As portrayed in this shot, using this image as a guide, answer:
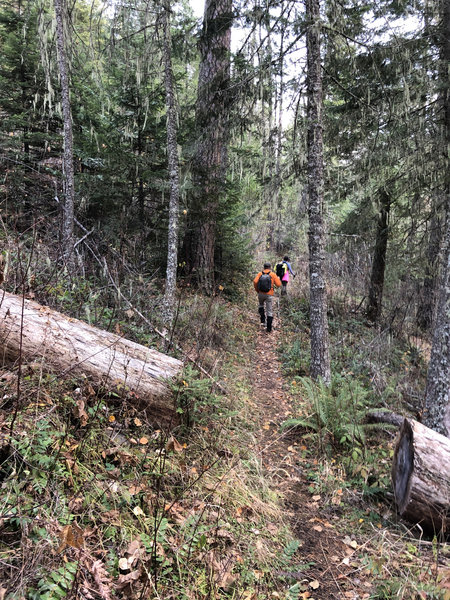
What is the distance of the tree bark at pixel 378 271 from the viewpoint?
10695 millimetres

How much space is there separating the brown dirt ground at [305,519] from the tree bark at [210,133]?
5.26 meters

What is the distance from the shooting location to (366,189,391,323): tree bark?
35.1ft

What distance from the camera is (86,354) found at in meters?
3.84

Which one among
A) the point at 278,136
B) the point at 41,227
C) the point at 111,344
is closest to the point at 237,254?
→ the point at 278,136

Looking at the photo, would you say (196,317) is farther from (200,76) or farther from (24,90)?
(24,90)

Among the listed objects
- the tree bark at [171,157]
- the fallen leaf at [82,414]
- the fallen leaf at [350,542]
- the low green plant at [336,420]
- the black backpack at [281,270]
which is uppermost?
the tree bark at [171,157]

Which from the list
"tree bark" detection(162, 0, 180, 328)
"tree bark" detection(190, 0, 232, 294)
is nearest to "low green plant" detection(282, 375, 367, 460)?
"tree bark" detection(162, 0, 180, 328)

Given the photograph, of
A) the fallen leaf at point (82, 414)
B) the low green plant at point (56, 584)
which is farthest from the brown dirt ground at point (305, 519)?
the fallen leaf at point (82, 414)

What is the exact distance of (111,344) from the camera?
402 centimetres

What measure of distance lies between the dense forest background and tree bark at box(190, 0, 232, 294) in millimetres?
45

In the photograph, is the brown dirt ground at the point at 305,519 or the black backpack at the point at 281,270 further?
the black backpack at the point at 281,270

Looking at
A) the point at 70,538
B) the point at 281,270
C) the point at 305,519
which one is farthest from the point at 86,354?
the point at 281,270

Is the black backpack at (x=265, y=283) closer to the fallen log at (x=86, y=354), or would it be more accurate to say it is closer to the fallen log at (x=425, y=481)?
the fallen log at (x=86, y=354)

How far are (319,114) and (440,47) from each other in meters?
3.65
